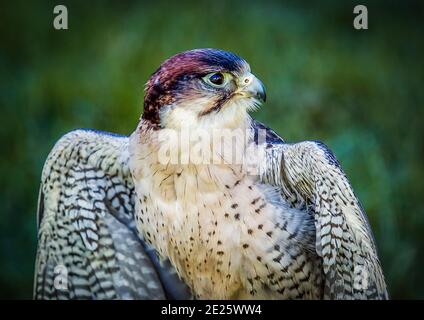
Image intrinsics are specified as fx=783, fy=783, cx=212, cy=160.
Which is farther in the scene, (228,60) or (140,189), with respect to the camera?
(140,189)

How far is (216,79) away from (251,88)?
0.13m

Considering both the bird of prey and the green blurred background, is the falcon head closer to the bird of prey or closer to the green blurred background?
the bird of prey

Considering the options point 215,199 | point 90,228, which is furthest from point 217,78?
point 90,228

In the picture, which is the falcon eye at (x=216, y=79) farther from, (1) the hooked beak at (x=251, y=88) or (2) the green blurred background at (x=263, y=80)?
(2) the green blurred background at (x=263, y=80)

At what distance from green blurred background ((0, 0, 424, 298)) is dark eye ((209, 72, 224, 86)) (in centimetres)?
143

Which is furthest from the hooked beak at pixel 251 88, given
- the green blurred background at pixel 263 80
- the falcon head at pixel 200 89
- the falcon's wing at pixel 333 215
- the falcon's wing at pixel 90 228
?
the green blurred background at pixel 263 80

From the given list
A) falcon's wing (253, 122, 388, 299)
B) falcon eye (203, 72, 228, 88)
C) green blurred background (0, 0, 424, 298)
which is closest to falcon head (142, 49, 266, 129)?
falcon eye (203, 72, 228, 88)

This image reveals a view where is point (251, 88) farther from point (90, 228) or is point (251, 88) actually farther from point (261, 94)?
point (90, 228)

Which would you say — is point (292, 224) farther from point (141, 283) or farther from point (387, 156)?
point (387, 156)

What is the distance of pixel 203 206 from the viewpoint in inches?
114

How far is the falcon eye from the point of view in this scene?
282cm

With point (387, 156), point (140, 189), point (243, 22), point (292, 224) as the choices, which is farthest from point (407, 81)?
point (140, 189)
